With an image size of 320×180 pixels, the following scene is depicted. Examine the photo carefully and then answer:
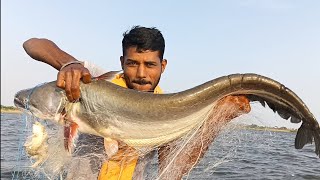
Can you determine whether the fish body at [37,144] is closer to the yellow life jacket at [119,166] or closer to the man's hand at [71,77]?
the man's hand at [71,77]

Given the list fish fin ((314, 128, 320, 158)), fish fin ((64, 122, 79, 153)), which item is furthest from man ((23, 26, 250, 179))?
fish fin ((314, 128, 320, 158))

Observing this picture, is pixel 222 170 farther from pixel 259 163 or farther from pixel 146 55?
pixel 146 55

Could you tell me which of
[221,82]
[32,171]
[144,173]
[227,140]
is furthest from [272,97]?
[32,171]

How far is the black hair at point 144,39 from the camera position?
3.60 metres

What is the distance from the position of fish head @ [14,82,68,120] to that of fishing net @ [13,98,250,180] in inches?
4.2

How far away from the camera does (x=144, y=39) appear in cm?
360

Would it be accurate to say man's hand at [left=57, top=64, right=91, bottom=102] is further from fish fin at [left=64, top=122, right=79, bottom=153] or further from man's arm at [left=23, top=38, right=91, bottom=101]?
fish fin at [left=64, top=122, right=79, bottom=153]

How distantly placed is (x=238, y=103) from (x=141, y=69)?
35.9 inches

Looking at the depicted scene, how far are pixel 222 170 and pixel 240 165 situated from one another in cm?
149

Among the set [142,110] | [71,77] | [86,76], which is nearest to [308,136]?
[142,110]

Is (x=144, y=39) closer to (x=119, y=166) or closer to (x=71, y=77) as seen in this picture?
(x=71, y=77)

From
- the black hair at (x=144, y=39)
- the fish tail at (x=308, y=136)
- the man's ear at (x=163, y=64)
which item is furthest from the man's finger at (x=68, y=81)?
the fish tail at (x=308, y=136)

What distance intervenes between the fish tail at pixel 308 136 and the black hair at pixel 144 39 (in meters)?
1.43

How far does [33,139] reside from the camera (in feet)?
10.3
